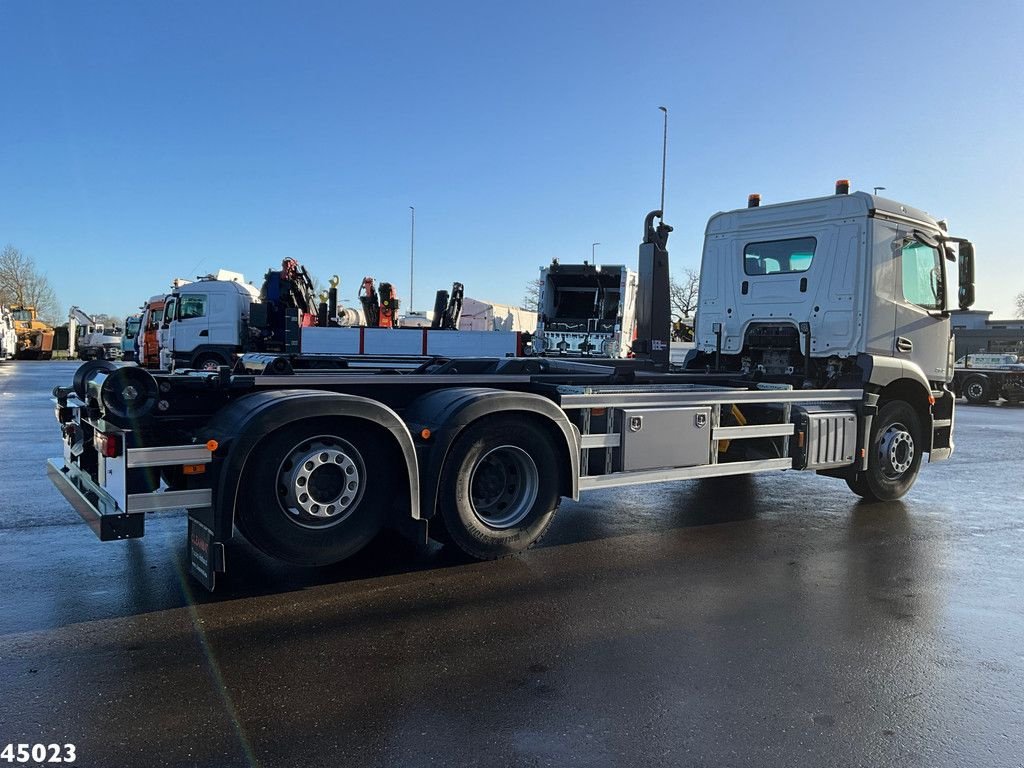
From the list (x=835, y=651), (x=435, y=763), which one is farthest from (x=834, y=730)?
(x=435, y=763)

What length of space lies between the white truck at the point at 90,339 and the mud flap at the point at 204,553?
134ft

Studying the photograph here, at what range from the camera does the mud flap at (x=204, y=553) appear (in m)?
4.38

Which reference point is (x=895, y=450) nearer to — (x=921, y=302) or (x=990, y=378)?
(x=921, y=302)

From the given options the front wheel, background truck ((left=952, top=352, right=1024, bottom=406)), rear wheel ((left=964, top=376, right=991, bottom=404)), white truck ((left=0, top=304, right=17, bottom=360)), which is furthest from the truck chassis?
white truck ((left=0, top=304, right=17, bottom=360))

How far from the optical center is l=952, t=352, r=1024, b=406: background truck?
2516 cm

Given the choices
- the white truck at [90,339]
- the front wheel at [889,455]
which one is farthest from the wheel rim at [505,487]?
the white truck at [90,339]

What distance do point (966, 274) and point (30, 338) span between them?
5529 centimetres

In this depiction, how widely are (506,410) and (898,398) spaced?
5.08 meters

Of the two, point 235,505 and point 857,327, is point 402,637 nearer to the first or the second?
point 235,505

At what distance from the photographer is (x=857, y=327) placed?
7.54m

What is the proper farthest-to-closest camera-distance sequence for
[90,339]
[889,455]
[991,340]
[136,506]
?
1. [90,339]
2. [991,340]
3. [889,455]
4. [136,506]

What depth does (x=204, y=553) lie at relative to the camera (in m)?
4.48

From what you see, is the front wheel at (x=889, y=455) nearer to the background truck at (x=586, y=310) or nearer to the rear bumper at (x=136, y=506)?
the rear bumper at (x=136, y=506)

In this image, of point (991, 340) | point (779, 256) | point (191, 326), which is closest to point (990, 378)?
point (991, 340)
